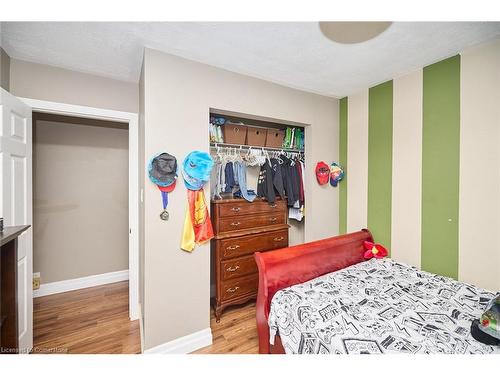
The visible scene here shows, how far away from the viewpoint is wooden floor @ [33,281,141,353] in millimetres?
1768

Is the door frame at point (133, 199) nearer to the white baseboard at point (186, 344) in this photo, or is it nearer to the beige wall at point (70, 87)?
the beige wall at point (70, 87)

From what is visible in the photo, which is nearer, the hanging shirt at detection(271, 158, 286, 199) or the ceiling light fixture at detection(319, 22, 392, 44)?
the ceiling light fixture at detection(319, 22, 392, 44)

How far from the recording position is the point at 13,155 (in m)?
1.51

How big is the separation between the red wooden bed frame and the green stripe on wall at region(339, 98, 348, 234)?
547mm

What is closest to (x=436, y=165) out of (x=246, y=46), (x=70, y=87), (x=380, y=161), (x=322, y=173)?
(x=380, y=161)

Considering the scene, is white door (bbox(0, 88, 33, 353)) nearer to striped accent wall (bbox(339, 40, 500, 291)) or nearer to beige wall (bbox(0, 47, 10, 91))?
beige wall (bbox(0, 47, 10, 91))

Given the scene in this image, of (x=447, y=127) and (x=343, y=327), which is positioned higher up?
(x=447, y=127)

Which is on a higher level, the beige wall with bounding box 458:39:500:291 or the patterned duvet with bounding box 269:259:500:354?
the beige wall with bounding box 458:39:500:291

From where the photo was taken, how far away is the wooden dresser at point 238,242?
6.93ft

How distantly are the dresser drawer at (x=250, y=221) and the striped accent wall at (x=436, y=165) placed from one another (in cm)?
97

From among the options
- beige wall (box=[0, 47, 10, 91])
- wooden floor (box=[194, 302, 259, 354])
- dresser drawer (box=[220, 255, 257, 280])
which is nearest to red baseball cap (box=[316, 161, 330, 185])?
dresser drawer (box=[220, 255, 257, 280])
